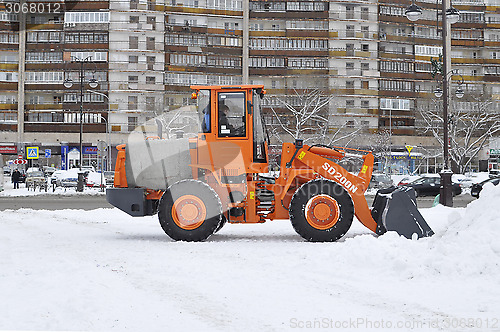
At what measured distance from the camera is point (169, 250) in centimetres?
1065

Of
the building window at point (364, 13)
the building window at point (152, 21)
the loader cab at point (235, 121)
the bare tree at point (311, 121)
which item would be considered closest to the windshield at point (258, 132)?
the loader cab at point (235, 121)

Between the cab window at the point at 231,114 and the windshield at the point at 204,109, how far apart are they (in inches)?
9.6

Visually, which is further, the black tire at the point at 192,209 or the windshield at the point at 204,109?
the windshield at the point at 204,109

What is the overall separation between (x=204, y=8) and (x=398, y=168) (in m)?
31.5

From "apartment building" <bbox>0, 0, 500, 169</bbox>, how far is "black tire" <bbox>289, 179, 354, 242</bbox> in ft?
188

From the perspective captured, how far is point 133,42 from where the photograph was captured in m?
72.1

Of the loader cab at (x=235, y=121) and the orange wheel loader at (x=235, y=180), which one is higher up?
the loader cab at (x=235, y=121)

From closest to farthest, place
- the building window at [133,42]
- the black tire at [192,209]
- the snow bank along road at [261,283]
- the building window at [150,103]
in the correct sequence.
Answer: the snow bank along road at [261,283] < the black tire at [192,209] < the building window at [150,103] < the building window at [133,42]

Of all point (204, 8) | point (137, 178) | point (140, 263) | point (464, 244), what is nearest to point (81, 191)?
point (137, 178)

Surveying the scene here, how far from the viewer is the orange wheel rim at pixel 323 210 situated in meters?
11.5

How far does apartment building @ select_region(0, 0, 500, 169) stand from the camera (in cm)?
7150

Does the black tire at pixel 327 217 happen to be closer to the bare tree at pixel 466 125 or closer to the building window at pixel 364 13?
the bare tree at pixel 466 125

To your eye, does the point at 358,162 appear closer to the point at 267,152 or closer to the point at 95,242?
the point at 267,152

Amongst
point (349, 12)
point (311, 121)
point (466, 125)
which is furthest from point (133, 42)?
point (466, 125)
